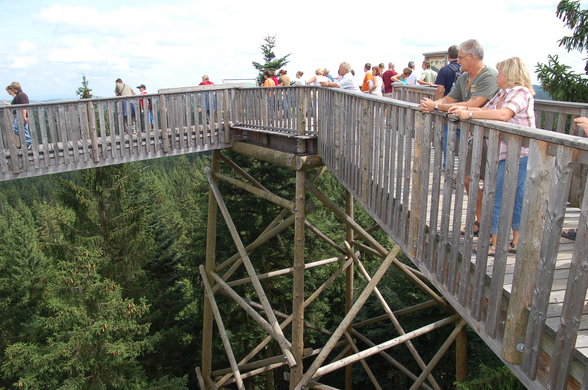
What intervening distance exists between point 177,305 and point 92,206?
18.2 ft

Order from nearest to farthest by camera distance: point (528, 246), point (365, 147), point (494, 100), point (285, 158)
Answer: point (528, 246) < point (494, 100) < point (365, 147) < point (285, 158)

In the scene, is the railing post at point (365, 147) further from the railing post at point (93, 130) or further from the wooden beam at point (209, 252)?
the wooden beam at point (209, 252)

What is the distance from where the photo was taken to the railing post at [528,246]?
2.43 meters

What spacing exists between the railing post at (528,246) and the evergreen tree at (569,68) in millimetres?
8520

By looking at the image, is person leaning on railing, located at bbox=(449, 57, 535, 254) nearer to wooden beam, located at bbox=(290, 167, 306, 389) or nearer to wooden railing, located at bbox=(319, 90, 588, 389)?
wooden railing, located at bbox=(319, 90, 588, 389)

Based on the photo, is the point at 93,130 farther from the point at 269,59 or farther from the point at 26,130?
the point at 269,59

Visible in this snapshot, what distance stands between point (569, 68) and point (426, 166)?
306 inches

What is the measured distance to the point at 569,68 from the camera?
967 cm

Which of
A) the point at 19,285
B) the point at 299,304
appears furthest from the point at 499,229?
the point at 19,285

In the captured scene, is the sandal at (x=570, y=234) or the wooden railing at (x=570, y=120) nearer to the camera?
the sandal at (x=570, y=234)

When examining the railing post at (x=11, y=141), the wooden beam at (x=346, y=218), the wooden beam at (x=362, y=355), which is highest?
the railing post at (x=11, y=141)

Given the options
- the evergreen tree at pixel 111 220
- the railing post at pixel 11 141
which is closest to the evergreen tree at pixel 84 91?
the evergreen tree at pixel 111 220

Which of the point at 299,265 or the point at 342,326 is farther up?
the point at 299,265

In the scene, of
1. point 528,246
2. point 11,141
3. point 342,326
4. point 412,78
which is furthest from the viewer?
point 412,78
